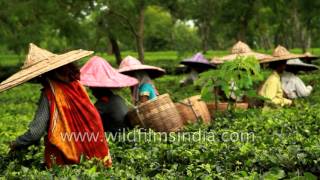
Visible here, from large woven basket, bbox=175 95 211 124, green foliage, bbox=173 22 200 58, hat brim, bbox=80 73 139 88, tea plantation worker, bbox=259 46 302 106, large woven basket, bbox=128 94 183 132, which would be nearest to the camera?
hat brim, bbox=80 73 139 88

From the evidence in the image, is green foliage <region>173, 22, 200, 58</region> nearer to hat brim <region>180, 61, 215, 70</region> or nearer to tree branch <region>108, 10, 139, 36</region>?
tree branch <region>108, 10, 139, 36</region>

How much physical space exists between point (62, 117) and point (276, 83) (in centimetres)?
536

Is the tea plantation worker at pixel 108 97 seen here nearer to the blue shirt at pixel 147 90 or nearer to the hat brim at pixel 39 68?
the blue shirt at pixel 147 90

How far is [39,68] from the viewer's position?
195 inches

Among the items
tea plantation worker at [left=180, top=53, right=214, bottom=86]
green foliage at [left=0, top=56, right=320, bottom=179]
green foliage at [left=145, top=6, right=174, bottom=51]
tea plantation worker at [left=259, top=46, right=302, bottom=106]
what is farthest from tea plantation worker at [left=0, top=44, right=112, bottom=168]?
green foliage at [left=145, top=6, right=174, bottom=51]

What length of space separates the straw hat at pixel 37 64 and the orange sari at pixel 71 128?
0.60ft

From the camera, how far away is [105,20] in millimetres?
20016

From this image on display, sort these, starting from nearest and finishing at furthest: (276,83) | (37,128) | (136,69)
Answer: (37,128), (136,69), (276,83)

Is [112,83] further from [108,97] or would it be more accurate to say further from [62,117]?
[62,117]

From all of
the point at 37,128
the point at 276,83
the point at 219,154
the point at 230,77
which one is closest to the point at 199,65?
the point at 276,83

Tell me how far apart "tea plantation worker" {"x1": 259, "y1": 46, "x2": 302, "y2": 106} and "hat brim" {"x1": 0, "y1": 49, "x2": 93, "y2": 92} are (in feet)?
15.6

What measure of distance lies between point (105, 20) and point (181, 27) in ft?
107

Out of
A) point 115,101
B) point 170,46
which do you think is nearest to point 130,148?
point 115,101

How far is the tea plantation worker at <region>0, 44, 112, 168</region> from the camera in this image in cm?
489
